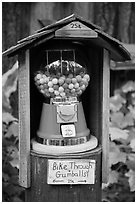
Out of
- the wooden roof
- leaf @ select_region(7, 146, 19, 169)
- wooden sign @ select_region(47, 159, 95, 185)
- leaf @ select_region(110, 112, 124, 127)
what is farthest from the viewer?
leaf @ select_region(110, 112, 124, 127)

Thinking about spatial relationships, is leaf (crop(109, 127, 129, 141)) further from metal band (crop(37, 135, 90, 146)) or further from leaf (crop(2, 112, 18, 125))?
metal band (crop(37, 135, 90, 146))

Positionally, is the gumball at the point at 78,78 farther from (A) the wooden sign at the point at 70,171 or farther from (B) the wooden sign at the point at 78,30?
(A) the wooden sign at the point at 70,171

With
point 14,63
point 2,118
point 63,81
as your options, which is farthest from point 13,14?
point 63,81

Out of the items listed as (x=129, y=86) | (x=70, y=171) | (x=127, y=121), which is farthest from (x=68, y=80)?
(x=129, y=86)

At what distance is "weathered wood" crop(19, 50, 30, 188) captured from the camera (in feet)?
5.15

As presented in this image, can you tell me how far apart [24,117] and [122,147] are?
1128 mm

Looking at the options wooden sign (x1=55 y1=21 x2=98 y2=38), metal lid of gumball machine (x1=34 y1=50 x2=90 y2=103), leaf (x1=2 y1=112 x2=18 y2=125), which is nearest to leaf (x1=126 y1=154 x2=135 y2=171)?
leaf (x1=2 y1=112 x2=18 y2=125)

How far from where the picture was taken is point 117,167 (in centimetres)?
282

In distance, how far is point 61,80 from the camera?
5.25ft

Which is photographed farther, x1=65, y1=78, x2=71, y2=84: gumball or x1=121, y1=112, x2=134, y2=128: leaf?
x1=121, y1=112, x2=134, y2=128: leaf

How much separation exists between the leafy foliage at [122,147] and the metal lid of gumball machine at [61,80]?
872mm

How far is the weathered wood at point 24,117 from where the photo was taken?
1568 millimetres

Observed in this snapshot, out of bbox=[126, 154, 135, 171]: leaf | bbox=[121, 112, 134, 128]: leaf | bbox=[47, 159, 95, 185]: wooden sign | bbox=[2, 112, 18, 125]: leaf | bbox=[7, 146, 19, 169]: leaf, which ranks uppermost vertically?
bbox=[2, 112, 18, 125]: leaf

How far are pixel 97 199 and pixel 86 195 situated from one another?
7cm
